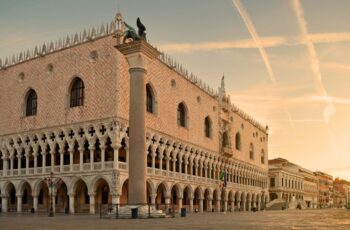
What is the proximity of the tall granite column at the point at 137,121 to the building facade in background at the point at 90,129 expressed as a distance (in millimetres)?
9204

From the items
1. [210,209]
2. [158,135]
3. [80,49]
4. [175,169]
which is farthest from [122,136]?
[210,209]

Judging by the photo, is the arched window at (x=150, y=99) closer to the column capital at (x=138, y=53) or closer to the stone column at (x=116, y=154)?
the stone column at (x=116, y=154)

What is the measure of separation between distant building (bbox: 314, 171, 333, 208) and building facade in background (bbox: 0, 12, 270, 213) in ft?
269

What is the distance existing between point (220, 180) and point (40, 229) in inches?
1665

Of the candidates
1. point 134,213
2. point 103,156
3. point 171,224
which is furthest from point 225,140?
Answer: point 171,224

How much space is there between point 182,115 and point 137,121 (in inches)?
1001

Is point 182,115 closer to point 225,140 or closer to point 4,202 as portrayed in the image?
point 225,140

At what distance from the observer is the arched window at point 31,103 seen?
42.0 meters

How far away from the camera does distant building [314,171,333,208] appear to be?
125812 mm

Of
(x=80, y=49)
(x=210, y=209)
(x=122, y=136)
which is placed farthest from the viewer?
(x=210, y=209)

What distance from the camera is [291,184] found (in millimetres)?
94438

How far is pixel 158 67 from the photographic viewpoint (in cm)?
4184

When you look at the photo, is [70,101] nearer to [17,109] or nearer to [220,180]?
[17,109]

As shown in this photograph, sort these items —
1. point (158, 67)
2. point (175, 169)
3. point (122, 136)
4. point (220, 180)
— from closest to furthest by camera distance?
point (122, 136) < point (158, 67) < point (175, 169) < point (220, 180)
